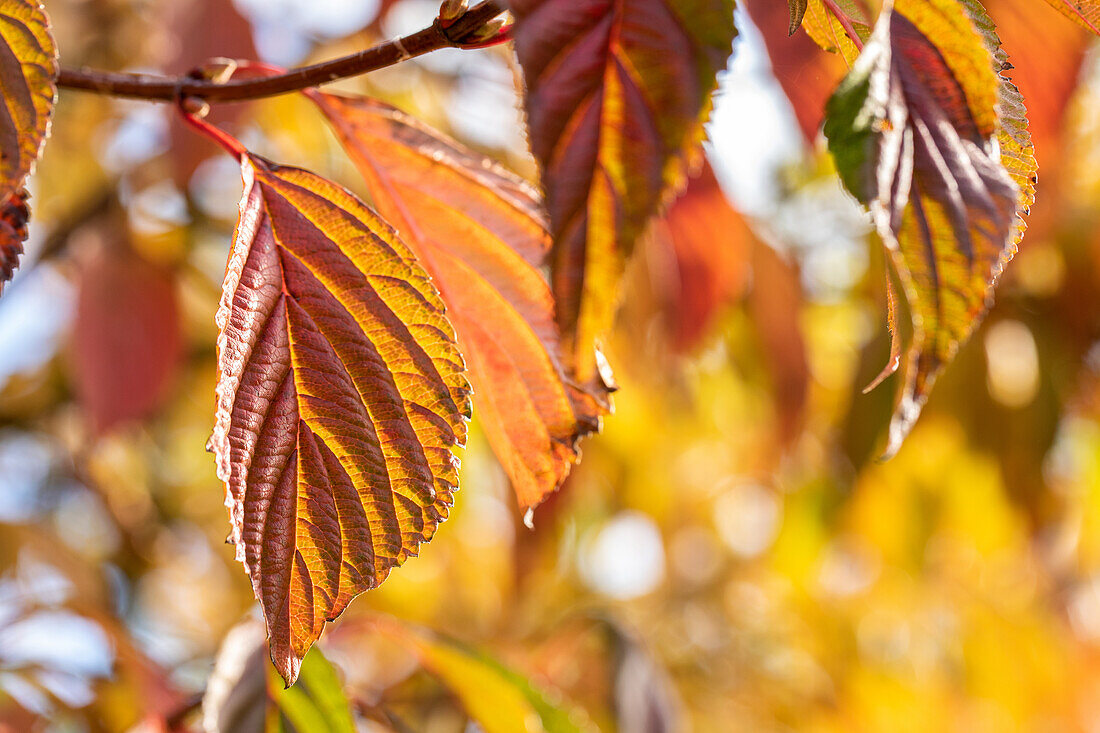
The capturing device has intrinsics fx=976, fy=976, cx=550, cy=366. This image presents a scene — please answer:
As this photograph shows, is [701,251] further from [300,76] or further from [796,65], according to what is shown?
[300,76]

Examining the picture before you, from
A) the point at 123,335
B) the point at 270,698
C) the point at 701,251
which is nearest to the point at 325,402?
the point at 270,698

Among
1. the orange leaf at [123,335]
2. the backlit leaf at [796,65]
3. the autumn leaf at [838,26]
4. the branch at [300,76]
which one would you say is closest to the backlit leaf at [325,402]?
the branch at [300,76]

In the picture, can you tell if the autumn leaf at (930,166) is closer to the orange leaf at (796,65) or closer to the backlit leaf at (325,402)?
the backlit leaf at (325,402)

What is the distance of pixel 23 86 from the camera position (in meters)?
0.25

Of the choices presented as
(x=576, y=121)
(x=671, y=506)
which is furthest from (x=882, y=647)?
(x=576, y=121)

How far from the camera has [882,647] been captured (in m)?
2.08

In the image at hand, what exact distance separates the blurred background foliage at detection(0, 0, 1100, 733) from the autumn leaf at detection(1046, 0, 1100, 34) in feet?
0.78

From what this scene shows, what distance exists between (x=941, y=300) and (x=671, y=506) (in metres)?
1.65

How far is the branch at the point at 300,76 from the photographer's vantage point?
0.27 m

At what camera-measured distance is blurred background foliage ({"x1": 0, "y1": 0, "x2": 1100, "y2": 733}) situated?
0.80 meters

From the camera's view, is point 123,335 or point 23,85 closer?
point 23,85

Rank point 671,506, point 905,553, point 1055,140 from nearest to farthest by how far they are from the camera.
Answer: point 1055,140 < point 905,553 < point 671,506

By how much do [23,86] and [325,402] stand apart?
0.11 metres

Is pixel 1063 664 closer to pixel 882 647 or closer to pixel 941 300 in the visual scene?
pixel 882 647
